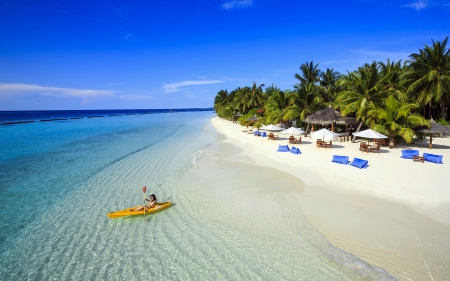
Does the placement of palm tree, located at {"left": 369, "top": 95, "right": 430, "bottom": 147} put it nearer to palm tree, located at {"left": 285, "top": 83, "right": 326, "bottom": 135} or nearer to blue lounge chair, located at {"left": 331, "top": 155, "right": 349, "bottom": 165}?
blue lounge chair, located at {"left": 331, "top": 155, "right": 349, "bottom": 165}

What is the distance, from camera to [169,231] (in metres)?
7.41

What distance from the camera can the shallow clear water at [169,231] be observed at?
5.65 metres

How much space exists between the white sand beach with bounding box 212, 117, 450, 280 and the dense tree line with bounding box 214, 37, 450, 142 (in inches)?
169

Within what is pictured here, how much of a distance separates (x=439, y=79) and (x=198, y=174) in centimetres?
2602

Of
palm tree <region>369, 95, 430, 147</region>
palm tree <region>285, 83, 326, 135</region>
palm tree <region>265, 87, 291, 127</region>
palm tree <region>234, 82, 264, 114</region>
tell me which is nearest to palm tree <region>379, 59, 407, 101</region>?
palm tree <region>369, 95, 430, 147</region>

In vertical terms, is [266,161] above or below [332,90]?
below

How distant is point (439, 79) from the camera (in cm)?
2316

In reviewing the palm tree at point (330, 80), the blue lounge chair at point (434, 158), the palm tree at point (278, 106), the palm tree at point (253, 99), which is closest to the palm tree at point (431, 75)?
the palm tree at point (330, 80)

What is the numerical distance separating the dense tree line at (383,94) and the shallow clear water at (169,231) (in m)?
11.3

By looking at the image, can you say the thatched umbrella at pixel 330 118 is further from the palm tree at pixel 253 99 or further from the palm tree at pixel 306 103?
the palm tree at pixel 253 99

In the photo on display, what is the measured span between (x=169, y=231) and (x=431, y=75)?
28463 mm

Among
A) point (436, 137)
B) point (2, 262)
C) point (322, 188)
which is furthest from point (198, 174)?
point (436, 137)

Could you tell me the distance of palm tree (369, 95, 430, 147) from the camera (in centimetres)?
1658

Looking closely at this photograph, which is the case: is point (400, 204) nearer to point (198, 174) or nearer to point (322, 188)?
point (322, 188)
